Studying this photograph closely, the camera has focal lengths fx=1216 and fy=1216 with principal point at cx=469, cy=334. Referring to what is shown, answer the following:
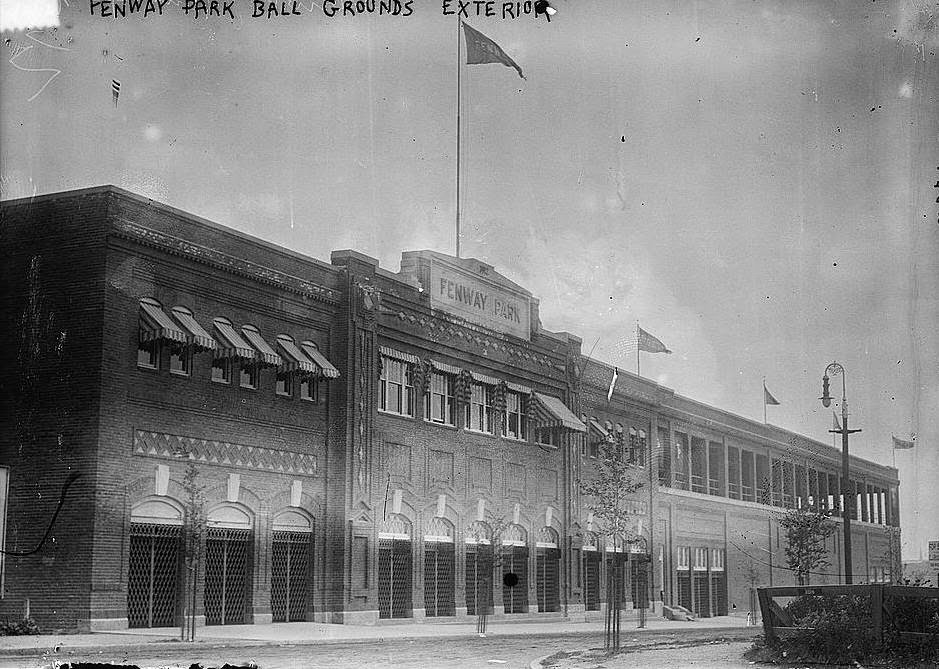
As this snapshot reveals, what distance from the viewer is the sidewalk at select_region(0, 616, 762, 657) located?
17.4 m

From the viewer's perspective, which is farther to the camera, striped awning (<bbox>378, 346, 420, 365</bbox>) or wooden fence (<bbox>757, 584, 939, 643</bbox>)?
striped awning (<bbox>378, 346, 420, 365</bbox>)

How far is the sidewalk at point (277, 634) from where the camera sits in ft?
57.0

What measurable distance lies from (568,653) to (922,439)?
268 inches

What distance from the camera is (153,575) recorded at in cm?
2088

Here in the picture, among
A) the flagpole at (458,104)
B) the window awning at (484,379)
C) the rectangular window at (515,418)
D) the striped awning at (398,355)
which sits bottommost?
the rectangular window at (515,418)

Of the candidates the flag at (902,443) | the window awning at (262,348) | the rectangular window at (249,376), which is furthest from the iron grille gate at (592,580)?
the window awning at (262,348)

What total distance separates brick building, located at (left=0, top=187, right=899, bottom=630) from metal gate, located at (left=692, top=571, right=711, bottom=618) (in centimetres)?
313

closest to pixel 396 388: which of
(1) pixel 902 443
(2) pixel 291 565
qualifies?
(2) pixel 291 565

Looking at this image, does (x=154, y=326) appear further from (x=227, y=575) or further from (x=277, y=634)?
(x=277, y=634)

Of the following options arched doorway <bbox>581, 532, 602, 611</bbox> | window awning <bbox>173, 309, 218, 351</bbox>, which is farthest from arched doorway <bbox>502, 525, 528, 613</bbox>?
window awning <bbox>173, 309, 218, 351</bbox>

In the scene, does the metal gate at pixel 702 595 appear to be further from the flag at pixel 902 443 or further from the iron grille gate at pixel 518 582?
the flag at pixel 902 443

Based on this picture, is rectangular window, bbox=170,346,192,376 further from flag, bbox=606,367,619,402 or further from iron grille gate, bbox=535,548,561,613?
flag, bbox=606,367,619,402

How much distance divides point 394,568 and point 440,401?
4.05 m

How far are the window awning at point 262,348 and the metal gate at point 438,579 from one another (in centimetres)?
662
